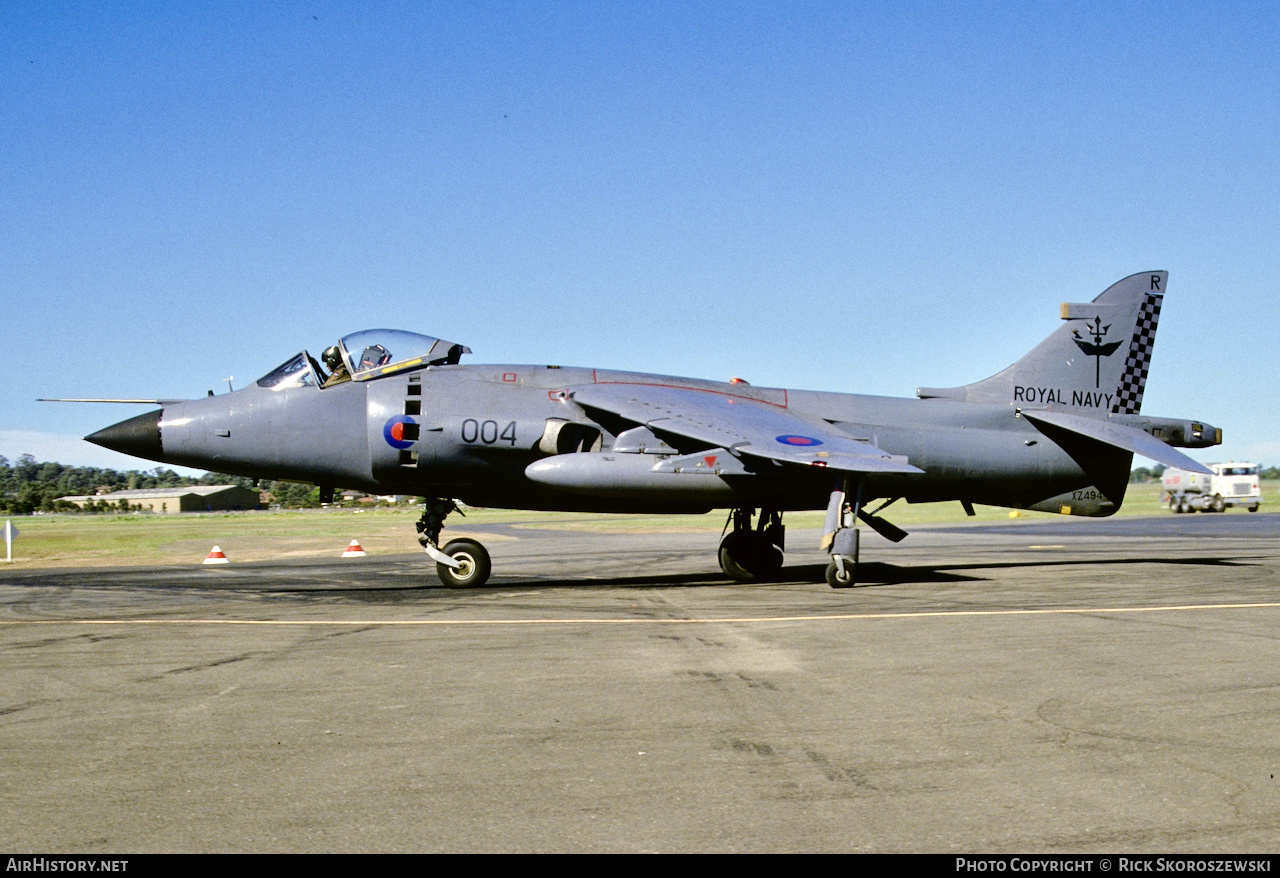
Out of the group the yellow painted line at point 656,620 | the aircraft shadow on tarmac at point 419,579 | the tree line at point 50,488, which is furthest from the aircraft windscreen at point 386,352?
the tree line at point 50,488

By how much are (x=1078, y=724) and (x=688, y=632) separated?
492 cm

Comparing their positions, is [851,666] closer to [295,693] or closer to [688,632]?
[688,632]

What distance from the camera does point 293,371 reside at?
1664 centimetres

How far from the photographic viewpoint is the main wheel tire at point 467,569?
16.4 meters

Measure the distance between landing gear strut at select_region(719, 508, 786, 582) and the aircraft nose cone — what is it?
9.41 metres

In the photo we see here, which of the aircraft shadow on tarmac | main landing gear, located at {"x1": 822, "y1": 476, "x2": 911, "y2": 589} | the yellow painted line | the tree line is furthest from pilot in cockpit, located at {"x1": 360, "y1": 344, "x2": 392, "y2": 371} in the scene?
the tree line

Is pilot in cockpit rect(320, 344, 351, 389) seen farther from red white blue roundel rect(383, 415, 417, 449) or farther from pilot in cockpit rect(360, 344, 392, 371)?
red white blue roundel rect(383, 415, 417, 449)

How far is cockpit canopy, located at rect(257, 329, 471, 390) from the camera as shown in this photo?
16.6m

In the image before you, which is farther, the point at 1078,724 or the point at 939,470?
the point at 939,470

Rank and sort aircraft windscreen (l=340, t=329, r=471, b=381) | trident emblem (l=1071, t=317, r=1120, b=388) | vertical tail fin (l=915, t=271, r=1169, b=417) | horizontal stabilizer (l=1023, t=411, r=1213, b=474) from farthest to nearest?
1. trident emblem (l=1071, t=317, r=1120, b=388)
2. vertical tail fin (l=915, t=271, r=1169, b=417)
3. horizontal stabilizer (l=1023, t=411, r=1213, b=474)
4. aircraft windscreen (l=340, t=329, r=471, b=381)

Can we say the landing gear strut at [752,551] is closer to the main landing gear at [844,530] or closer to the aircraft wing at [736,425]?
the aircraft wing at [736,425]

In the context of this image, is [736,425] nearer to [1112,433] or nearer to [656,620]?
[656,620]

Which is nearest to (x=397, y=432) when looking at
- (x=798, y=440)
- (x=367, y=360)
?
(x=367, y=360)
